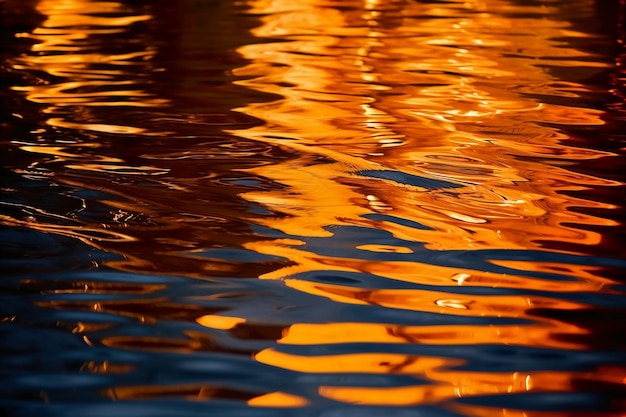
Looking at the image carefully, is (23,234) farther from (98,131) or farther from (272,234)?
(98,131)

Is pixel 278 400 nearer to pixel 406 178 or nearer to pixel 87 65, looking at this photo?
pixel 406 178

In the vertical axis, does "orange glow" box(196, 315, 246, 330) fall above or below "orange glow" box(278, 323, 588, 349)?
above

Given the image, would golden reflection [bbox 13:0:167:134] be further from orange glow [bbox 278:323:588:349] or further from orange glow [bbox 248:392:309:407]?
orange glow [bbox 248:392:309:407]

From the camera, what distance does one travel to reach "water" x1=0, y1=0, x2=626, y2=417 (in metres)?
1.23

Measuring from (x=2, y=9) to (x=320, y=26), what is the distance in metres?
2.98

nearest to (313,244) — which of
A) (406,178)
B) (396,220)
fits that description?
(396,220)

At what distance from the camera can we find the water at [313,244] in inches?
48.5

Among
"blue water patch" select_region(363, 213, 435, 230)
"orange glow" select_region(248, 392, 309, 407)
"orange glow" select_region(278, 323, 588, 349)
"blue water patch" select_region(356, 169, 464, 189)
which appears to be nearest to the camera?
"orange glow" select_region(248, 392, 309, 407)

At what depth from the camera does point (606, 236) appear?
188 centimetres

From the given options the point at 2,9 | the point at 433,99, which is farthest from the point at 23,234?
the point at 2,9

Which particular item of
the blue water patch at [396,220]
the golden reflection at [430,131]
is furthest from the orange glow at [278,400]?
the blue water patch at [396,220]

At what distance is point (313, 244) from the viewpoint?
1814 millimetres

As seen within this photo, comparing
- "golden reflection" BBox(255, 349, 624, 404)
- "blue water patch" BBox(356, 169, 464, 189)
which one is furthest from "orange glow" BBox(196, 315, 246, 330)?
"blue water patch" BBox(356, 169, 464, 189)

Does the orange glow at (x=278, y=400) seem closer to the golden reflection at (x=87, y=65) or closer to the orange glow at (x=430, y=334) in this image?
the orange glow at (x=430, y=334)
